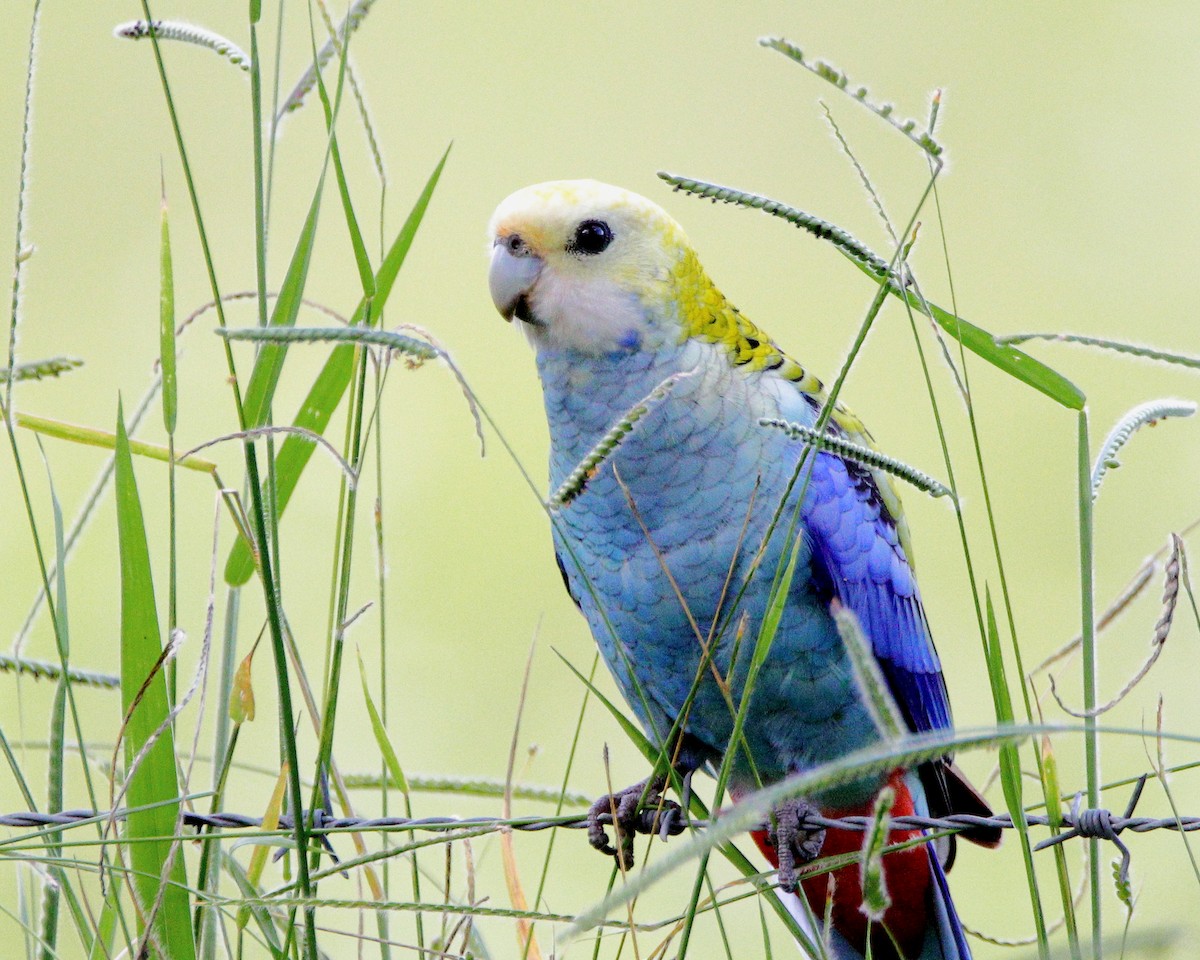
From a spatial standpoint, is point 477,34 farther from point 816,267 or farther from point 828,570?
point 828,570

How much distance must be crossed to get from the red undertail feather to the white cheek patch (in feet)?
2.56

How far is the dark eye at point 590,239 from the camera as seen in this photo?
5.86 feet

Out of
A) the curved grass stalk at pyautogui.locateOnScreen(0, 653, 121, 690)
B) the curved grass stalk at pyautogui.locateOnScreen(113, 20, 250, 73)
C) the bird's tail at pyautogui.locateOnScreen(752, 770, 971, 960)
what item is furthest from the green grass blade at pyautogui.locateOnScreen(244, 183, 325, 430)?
the bird's tail at pyautogui.locateOnScreen(752, 770, 971, 960)

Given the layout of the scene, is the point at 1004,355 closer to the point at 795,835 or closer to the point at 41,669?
the point at 795,835

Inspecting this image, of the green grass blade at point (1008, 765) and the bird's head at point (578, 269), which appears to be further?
the bird's head at point (578, 269)

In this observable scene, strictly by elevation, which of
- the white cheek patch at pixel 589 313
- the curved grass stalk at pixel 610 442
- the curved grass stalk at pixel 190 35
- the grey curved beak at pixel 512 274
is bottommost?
the curved grass stalk at pixel 610 442

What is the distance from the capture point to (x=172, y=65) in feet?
17.6

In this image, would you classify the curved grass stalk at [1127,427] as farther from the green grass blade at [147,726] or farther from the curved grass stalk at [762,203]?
the green grass blade at [147,726]

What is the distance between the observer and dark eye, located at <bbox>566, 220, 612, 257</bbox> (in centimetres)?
179

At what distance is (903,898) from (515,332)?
8.95 ft

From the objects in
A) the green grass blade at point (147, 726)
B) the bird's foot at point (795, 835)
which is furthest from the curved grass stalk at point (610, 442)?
the bird's foot at point (795, 835)

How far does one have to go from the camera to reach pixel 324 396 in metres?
1.39

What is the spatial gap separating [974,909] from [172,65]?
4416 mm

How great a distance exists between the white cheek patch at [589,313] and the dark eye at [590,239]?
1.8 inches
